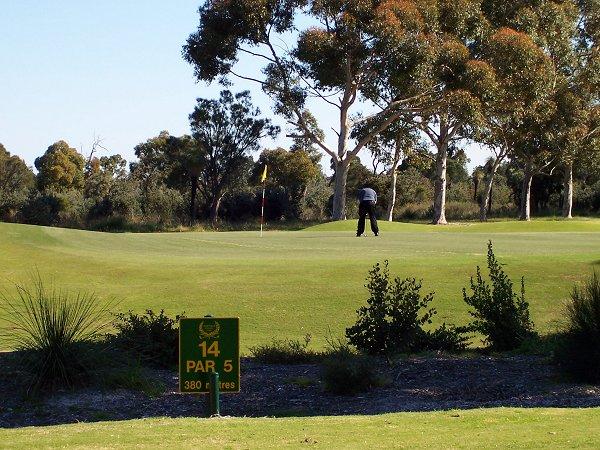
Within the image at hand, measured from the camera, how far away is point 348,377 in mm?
10234

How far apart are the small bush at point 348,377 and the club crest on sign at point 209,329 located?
1851mm

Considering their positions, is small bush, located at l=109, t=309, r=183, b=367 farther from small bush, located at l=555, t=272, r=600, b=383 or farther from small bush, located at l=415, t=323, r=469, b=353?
small bush, located at l=555, t=272, r=600, b=383

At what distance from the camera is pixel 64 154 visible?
287 ft

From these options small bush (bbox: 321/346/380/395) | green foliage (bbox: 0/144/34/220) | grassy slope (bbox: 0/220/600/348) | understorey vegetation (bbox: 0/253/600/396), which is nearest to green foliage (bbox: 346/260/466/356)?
understorey vegetation (bbox: 0/253/600/396)

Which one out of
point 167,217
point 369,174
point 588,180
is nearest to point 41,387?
point 167,217

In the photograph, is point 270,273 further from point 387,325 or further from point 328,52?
point 328,52

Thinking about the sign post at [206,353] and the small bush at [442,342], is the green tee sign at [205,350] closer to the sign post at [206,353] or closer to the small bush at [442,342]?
the sign post at [206,353]

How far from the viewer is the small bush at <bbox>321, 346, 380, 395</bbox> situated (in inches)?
404

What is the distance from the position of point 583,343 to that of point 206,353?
408cm

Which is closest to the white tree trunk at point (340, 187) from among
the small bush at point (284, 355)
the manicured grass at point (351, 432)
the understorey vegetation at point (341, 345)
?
the understorey vegetation at point (341, 345)

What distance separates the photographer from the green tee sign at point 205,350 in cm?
889

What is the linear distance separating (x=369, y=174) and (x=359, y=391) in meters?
67.0

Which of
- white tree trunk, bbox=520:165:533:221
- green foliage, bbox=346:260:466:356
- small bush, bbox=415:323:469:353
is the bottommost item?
small bush, bbox=415:323:469:353

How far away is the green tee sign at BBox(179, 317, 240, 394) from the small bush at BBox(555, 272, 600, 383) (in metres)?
3.65
